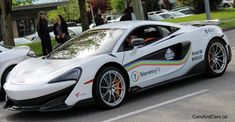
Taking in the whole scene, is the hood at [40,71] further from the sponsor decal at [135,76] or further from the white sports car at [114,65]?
the sponsor decal at [135,76]

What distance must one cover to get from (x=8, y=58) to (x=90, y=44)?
7.97 ft

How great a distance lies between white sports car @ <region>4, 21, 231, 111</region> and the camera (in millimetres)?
6266

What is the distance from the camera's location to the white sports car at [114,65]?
247 inches

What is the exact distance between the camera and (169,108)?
6.25 metres

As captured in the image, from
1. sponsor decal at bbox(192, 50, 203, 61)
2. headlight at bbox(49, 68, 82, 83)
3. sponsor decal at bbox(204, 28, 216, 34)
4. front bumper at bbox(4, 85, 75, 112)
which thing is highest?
sponsor decal at bbox(204, 28, 216, 34)

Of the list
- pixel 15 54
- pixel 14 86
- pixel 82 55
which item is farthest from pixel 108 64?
pixel 15 54

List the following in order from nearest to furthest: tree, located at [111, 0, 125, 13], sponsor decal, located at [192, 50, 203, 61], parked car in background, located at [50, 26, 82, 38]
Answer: sponsor decal, located at [192, 50, 203, 61], parked car in background, located at [50, 26, 82, 38], tree, located at [111, 0, 125, 13]

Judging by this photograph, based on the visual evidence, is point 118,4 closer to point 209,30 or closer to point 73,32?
point 73,32

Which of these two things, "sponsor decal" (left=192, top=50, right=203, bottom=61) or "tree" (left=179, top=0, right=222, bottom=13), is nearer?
"sponsor decal" (left=192, top=50, right=203, bottom=61)

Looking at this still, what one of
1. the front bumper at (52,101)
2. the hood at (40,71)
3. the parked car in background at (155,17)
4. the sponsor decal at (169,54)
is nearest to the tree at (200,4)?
the parked car in background at (155,17)

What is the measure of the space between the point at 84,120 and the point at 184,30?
9.04ft

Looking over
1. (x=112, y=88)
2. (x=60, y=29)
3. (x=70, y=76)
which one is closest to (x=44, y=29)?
(x=60, y=29)

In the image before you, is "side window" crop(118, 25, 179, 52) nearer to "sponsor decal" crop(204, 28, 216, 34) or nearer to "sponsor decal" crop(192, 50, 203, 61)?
"sponsor decal" crop(192, 50, 203, 61)

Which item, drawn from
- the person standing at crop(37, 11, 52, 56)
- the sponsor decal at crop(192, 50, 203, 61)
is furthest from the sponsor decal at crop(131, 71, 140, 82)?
the person standing at crop(37, 11, 52, 56)
